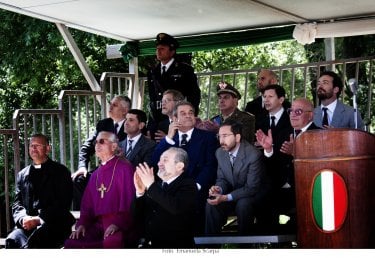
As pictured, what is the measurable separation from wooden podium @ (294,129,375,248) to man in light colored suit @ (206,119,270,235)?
25.6 inches

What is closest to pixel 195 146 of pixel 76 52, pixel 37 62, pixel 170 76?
pixel 170 76

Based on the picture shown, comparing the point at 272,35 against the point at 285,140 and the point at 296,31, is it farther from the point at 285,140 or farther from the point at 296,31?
the point at 285,140

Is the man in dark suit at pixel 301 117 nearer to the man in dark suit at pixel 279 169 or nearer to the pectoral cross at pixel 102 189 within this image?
the man in dark suit at pixel 279 169

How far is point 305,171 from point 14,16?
6269 mm

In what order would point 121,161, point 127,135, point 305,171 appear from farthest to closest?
point 127,135 < point 121,161 < point 305,171

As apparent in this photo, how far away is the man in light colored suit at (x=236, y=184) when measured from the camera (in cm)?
488

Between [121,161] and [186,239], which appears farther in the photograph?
[121,161]

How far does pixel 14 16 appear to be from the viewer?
9734 mm

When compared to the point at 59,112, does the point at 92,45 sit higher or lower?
higher

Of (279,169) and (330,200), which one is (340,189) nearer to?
(330,200)

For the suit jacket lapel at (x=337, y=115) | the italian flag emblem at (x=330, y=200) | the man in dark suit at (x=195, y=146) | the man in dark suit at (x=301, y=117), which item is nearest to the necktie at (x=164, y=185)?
the man in dark suit at (x=195, y=146)

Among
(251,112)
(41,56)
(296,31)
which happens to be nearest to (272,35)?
(296,31)

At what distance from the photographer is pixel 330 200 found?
421 centimetres

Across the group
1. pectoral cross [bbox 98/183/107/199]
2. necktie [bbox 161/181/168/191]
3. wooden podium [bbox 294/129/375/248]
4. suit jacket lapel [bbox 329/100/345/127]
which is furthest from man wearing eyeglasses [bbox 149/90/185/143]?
wooden podium [bbox 294/129/375/248]
